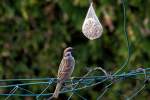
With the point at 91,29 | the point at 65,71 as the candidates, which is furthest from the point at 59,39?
the point at 65,71

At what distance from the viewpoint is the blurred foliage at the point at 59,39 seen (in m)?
5.12

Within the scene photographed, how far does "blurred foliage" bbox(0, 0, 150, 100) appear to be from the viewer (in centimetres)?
512

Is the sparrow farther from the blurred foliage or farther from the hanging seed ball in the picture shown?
the blurred foliage

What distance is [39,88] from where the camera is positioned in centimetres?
543

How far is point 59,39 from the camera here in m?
5.41

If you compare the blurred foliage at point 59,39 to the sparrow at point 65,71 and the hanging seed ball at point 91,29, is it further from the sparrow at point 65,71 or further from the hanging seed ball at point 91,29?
the sparrow at point 65,71

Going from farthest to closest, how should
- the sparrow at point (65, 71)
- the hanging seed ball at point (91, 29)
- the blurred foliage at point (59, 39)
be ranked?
the blurred foliage at point (59, 39) → the hanging seed ball at point (91, 29) → the sparrow at point (65, 71)

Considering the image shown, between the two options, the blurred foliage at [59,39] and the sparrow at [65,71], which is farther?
the blurred foliage at [59,39]

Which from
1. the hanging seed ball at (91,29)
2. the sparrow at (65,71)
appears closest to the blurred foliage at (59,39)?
the hanging seed ball at (91,29)

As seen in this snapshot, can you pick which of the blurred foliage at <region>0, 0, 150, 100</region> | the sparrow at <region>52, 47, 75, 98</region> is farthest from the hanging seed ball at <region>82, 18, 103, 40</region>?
the blurred foliage at <region>0, 0, 150, 100</region>

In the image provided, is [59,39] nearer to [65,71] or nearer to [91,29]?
[91,29]

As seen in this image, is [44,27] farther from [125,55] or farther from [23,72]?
[125,55]

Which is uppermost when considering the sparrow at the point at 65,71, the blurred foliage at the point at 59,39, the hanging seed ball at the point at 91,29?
the blurred foliage at the point at 59,39

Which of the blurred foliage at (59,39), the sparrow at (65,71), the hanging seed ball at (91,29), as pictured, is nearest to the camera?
the sparrow at (65,71)
